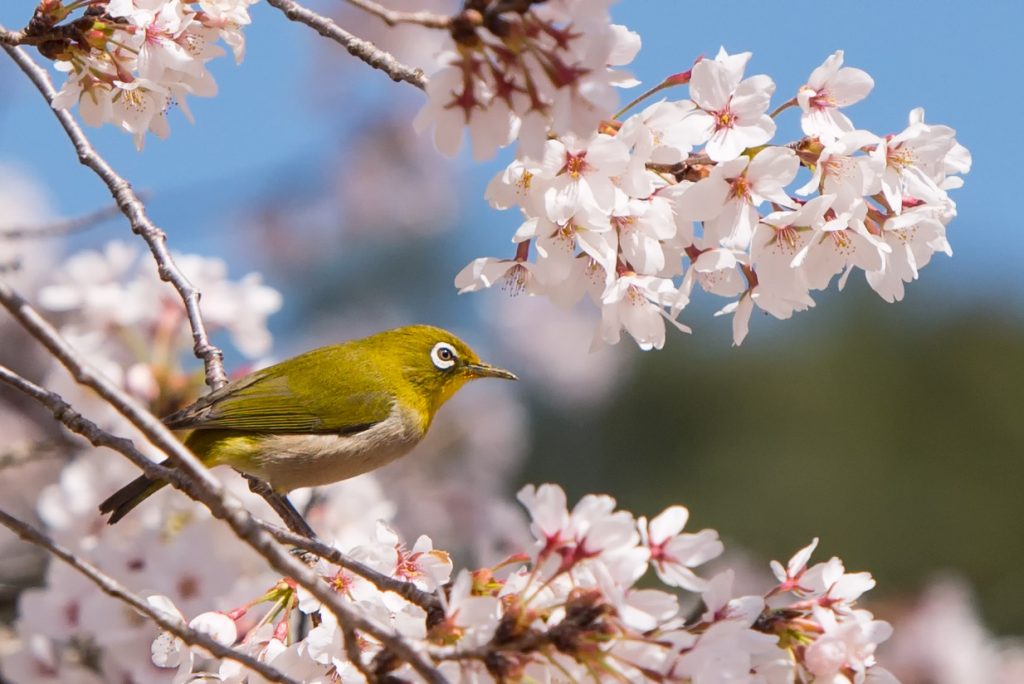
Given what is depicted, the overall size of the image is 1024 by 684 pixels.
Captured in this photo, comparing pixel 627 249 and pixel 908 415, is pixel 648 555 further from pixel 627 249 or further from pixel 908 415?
pixel 908 415

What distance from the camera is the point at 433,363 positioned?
4363 millimetres

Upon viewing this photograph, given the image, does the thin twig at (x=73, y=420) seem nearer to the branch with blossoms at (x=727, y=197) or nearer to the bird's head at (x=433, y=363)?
the branch with blossoms at (x=727, y=197)

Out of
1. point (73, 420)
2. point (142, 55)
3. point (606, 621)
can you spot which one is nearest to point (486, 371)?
point (142, 55)

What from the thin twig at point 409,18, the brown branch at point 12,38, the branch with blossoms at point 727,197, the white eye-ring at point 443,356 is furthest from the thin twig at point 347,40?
the white eye-ring at point 443,356

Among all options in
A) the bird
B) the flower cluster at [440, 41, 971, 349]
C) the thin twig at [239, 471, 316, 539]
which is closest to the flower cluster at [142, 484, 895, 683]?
the flower cluster at [440, 41, 971, 349]

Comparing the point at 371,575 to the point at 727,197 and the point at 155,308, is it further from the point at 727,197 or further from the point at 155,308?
the point at 155,308

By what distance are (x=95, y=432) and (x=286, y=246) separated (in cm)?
935

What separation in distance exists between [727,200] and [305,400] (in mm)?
2137

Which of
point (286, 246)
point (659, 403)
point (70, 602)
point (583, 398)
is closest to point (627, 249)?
point (70, 602)

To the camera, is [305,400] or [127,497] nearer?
[127,497]

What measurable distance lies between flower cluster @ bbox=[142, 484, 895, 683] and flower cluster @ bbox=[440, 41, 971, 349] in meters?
0.56

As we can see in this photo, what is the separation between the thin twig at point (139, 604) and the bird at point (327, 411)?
5.02 feet

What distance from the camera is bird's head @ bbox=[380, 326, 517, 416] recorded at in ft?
14.2

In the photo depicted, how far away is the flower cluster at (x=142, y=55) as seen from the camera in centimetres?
255
